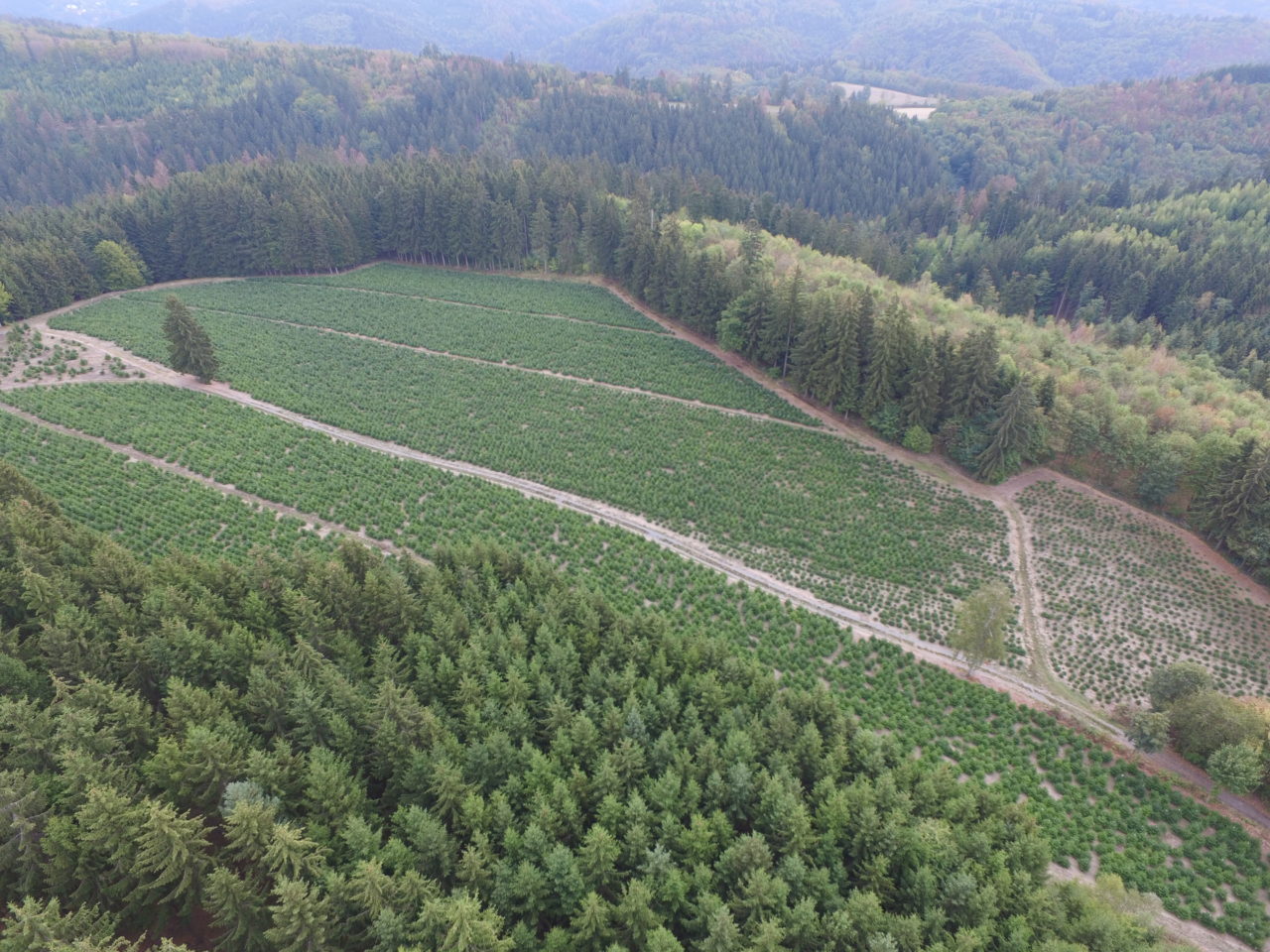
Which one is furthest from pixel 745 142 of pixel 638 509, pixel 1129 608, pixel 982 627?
pixel 982 627

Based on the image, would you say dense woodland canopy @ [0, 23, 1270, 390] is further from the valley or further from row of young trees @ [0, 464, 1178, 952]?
row of young trees @ [0, 464, 1178, 952]

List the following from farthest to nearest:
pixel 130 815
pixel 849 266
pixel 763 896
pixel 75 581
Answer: pixel 849 266 → pixel 75 581 → pixel 763 896 → pixel 130 815

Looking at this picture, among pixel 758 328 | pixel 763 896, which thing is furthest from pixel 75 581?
pixel 758 328

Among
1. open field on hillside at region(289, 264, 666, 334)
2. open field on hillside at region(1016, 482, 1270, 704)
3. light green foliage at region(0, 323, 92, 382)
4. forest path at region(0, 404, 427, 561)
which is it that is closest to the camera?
open field on hillside at region(1016, 482, 1270, 704)

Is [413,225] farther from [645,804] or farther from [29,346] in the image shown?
[645,804]

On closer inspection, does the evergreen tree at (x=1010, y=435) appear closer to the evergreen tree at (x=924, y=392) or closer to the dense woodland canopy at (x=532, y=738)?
the dense woodland canopy at (x=532, y=738)

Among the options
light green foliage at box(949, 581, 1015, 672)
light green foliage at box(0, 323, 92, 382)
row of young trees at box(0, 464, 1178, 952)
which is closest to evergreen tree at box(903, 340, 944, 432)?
light green foliage at box(949, 581, 1015, 672)

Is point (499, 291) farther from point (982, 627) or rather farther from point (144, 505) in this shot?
point (982, 627)
